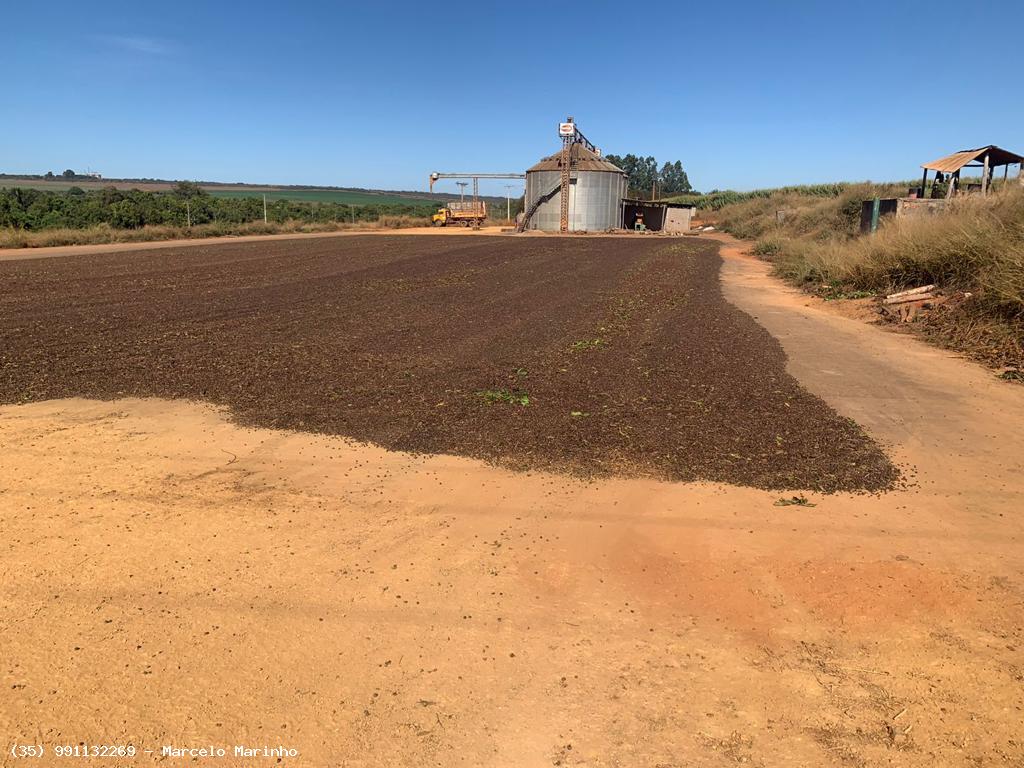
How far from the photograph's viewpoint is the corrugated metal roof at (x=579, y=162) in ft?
183

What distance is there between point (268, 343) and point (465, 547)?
6.75m

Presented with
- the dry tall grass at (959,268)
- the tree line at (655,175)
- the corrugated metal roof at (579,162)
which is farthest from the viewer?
the tree line at (655,175)

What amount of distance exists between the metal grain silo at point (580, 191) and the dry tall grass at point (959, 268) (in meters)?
35.9

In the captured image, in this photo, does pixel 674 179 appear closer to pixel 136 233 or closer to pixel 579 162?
pixel 579 162

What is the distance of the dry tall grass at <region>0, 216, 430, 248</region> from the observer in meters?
31.4

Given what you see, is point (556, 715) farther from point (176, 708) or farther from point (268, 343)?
point (268, 343)

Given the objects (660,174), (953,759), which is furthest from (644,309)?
(660,174)

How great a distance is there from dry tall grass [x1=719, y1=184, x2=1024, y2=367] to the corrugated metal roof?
36.5 metres

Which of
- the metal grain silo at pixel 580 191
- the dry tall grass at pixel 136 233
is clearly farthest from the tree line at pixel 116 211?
the metal grain silo at pixel 580 191

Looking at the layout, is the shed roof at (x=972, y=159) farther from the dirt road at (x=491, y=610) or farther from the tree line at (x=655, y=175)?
the tree line at (x=655, y=175)

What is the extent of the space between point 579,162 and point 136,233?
3465cm

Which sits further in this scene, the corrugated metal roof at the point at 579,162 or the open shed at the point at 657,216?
the open shed at the point at 657,216

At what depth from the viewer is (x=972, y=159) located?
24.4 m

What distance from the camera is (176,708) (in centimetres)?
274
